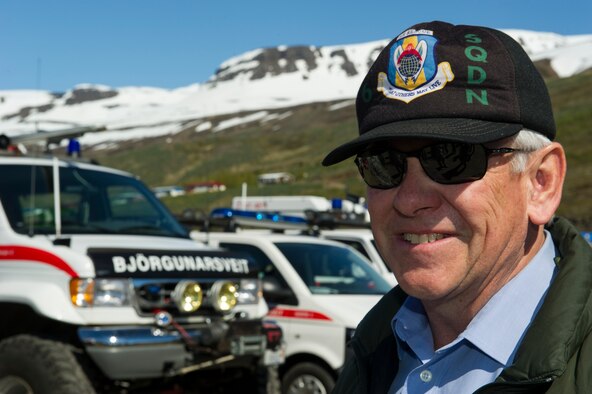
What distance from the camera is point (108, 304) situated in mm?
5617

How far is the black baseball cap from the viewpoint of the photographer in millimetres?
1900

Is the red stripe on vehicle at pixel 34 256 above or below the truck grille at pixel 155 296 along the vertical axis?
above

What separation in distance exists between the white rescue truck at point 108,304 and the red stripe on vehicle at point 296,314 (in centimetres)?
121

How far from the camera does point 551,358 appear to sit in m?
1.72

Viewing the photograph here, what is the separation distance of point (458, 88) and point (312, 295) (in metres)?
6.18

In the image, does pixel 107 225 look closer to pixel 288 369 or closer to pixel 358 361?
pixel 288 369

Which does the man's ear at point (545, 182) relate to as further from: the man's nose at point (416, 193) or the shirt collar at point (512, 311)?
the man's nose at point (416, 193)

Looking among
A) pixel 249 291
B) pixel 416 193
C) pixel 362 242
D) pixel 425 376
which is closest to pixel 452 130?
pixel 416 193

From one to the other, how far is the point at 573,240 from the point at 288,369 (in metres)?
6.08

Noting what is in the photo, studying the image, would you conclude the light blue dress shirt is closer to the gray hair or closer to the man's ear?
the man's ear

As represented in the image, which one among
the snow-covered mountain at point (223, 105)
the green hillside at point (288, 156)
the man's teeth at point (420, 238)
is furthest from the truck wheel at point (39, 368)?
the snow-covered mountain at point (223, 105)

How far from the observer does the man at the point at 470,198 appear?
1901 millimetres

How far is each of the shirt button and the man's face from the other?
174mm

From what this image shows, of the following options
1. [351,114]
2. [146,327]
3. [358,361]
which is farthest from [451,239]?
[351,114]
